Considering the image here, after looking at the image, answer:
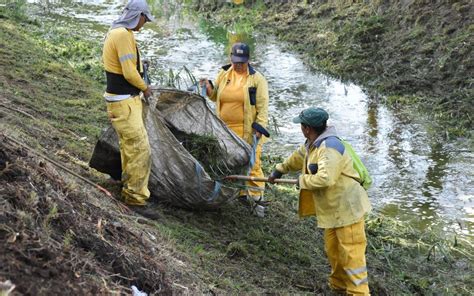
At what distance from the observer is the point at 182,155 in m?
5.21

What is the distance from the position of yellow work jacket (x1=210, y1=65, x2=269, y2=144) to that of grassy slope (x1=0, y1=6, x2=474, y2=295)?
2.79ft

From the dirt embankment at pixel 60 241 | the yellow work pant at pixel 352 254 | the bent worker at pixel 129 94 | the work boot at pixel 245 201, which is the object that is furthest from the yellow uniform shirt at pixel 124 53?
the yellow work pant at pixel 352 254

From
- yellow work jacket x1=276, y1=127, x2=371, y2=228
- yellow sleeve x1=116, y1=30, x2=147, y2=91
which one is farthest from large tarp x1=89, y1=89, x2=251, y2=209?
yellow work jacket x1=276, y1=127, x2=371, y2=228

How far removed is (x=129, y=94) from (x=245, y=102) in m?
1.36

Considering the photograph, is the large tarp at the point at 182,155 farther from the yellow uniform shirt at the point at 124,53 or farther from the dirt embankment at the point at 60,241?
the dirt embankment at the point at 60,241

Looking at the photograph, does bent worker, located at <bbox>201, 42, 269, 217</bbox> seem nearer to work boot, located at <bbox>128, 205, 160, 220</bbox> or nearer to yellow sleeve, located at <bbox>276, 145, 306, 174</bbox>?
yellow sleeve, located at <bbox>276, 145, 306, 174</bbox>

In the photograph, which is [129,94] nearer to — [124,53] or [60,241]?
[124,53]

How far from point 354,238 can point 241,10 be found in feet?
49.5

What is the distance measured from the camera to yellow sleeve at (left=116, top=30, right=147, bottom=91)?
15.7 ft

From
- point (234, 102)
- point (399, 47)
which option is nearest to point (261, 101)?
point (234, 102)

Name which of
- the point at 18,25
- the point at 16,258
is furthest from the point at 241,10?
the point at 16,258

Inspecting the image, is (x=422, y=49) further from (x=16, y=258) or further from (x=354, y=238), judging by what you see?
(x=16, y=258)

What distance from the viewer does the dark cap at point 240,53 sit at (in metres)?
5.76

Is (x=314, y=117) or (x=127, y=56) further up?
(x=127, y=56)
